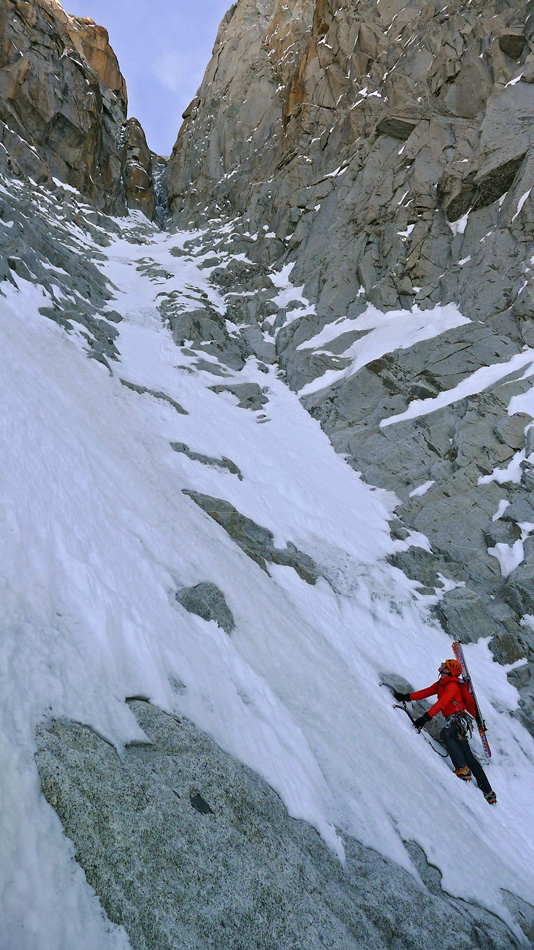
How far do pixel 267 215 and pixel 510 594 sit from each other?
36.3 meters

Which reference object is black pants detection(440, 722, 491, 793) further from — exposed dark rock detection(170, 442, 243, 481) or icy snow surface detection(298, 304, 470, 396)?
icy snow surface detection(298, 304, 470, 396)

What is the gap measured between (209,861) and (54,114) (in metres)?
57.4

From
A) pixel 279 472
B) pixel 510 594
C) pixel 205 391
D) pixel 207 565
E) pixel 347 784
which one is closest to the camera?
pixel 347 784

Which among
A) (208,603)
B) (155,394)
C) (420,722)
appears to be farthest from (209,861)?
(155,394)

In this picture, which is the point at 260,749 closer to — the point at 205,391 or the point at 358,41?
the point at 205,391

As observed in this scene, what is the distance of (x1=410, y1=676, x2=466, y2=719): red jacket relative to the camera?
8.71 m

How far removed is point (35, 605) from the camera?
4703 millimetres

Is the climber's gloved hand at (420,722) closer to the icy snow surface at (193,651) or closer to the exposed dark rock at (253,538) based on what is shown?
the icy snow surface at (193,651)

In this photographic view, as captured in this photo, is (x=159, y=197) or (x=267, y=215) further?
(x=159, y=197)

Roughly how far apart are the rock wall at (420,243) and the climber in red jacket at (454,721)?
295 centimetres

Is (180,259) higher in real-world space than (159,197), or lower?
lower

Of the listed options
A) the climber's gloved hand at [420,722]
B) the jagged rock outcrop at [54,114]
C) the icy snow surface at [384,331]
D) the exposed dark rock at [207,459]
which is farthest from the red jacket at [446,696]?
the jagged rock outcrop at [54,114]

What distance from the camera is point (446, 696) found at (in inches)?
346

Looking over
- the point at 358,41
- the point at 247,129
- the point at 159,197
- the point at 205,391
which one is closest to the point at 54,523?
the point at 205,391
